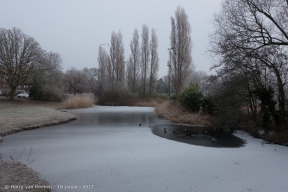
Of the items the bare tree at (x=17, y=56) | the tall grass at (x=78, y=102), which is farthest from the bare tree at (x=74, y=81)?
the tall grass at (x=78, y=102)

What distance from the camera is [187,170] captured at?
4.94 meters

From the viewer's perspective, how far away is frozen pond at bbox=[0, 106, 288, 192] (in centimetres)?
414

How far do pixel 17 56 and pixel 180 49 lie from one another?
2098 cm

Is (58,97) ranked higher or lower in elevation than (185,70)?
lower

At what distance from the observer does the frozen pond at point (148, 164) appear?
13.6 feet

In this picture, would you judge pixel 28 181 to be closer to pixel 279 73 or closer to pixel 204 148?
pixel 204 148

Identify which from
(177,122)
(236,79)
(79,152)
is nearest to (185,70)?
(177,122)

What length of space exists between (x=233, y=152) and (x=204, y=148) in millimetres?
907

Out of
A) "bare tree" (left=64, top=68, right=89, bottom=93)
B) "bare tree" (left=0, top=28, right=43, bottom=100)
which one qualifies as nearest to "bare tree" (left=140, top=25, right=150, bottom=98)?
"bare tree" (left=0, top=28, right=43, bottom=100)

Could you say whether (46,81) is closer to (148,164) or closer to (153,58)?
(153,58)

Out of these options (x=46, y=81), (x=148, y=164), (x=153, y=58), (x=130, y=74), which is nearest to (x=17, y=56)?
(x=46, y=81)

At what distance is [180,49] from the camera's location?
24203 mm

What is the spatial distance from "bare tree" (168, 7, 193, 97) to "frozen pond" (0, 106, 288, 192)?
16746 mm

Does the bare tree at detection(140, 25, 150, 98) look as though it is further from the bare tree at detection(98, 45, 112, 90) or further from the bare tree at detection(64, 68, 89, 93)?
the bare tree at detection(64, 68, 89, 93)
